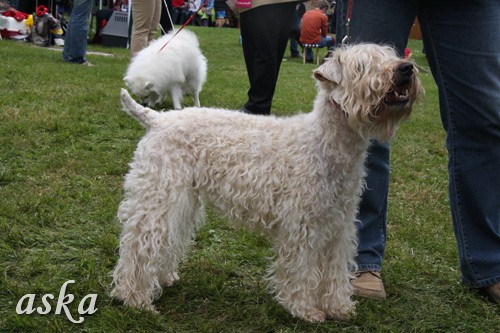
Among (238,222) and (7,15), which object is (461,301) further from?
(7,15)

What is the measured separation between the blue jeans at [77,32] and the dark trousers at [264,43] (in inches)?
224

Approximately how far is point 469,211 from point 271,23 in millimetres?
2635

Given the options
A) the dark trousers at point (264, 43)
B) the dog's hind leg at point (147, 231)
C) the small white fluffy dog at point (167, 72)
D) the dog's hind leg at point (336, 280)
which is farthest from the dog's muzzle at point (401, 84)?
the small white fluffy dog at point (167, 72)

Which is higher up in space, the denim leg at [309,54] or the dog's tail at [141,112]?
the dog's tail at [141,112]

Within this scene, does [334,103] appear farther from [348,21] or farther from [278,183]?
[348,21]

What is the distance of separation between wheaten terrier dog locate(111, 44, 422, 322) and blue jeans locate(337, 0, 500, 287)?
1.14 feet

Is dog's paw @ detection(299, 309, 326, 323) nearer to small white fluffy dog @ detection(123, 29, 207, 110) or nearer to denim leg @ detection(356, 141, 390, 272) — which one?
denim leg @ detection(356, 141, 390, 272)

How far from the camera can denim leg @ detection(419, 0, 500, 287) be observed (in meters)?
3.03

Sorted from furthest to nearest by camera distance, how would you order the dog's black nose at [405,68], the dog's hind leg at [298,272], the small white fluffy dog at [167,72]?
the small white fluffy dog at [167,72], the dog's hind leg at [298,272], the dog's black nose at [405,68]

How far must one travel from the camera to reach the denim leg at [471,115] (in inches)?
119

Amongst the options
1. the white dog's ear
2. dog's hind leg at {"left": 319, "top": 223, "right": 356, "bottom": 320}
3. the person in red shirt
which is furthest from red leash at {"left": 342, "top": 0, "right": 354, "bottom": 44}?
the person in red shirt

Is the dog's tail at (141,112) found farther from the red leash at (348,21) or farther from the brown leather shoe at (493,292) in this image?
the brown leather shoe at (493,292)

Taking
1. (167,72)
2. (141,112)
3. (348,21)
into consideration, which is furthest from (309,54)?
(141,112)

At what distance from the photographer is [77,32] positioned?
1030 cm
